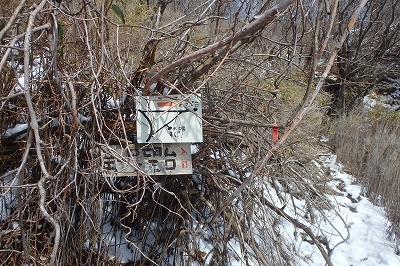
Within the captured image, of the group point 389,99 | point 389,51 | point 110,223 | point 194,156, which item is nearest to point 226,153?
point 194,156

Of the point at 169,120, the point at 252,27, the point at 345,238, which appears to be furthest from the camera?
the point at 345,238

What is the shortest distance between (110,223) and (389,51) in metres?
7.45

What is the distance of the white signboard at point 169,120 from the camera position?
197cm

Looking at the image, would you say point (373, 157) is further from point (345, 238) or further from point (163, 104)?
point (163, 104)

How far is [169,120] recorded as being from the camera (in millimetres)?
1989

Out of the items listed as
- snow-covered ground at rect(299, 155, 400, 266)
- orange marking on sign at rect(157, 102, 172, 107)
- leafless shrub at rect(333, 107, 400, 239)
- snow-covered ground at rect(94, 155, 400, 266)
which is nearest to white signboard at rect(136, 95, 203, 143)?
orange marking on sign at rect(157, 102, 172, 107)

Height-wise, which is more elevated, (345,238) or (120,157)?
(120,157)

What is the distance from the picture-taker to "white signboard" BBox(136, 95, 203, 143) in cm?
197

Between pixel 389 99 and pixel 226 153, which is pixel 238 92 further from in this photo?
pixel 389 99

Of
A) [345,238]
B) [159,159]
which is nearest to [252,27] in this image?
[159,159]

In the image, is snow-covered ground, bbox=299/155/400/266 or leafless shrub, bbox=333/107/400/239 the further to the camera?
leafless shrub, bbox=333/107/400/239

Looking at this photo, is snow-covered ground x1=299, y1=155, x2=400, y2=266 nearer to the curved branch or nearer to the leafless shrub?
the leafless shrub

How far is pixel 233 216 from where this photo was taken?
86.0 inches

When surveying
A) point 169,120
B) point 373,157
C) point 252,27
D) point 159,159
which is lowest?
point 373,157
